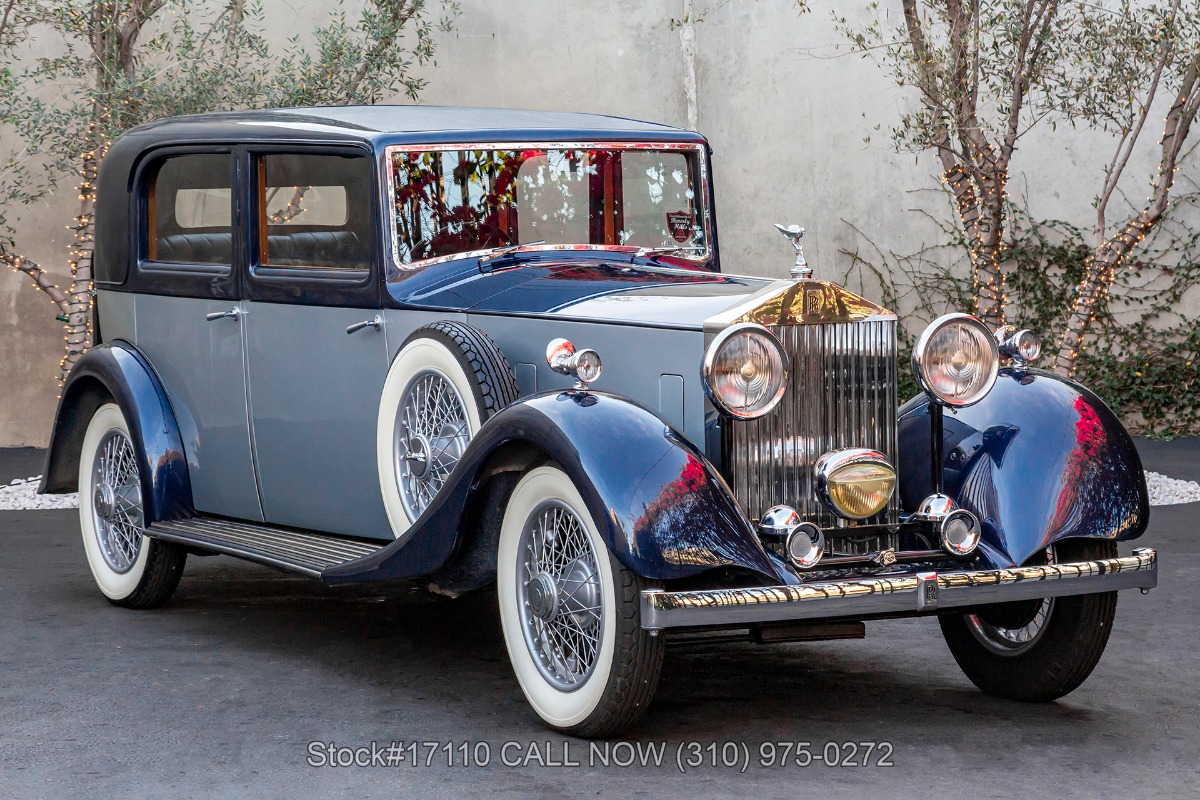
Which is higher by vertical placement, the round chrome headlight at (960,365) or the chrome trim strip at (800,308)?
the chrome trim strip at (800,308)

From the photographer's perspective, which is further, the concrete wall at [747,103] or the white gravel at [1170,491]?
the concrete wall at [747,103]

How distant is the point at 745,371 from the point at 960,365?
66 centimetres

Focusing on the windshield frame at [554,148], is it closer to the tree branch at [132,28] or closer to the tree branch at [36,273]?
the tree branch at [132,28]

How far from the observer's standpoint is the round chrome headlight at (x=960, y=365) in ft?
13.0

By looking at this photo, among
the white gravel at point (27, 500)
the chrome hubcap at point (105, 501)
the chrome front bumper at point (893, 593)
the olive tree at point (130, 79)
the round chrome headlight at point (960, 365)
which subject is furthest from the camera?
the olive tree at point (130, 79)

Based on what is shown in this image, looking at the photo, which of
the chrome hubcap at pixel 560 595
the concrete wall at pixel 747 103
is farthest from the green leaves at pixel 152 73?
the chrome hubcap at pixel 560 595

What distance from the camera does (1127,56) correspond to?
7973 mm

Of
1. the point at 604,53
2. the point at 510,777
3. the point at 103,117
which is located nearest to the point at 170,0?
the point at 103,117

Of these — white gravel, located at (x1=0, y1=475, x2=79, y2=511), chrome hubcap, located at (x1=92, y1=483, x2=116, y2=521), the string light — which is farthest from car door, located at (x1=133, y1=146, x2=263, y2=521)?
the string light

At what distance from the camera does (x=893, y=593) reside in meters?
3.52

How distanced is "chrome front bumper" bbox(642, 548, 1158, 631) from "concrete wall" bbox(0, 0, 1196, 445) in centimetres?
700

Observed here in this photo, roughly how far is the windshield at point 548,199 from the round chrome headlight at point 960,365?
149 cm

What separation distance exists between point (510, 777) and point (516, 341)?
1351 mm

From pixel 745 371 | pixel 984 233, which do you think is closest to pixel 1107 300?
pixel 984 233
